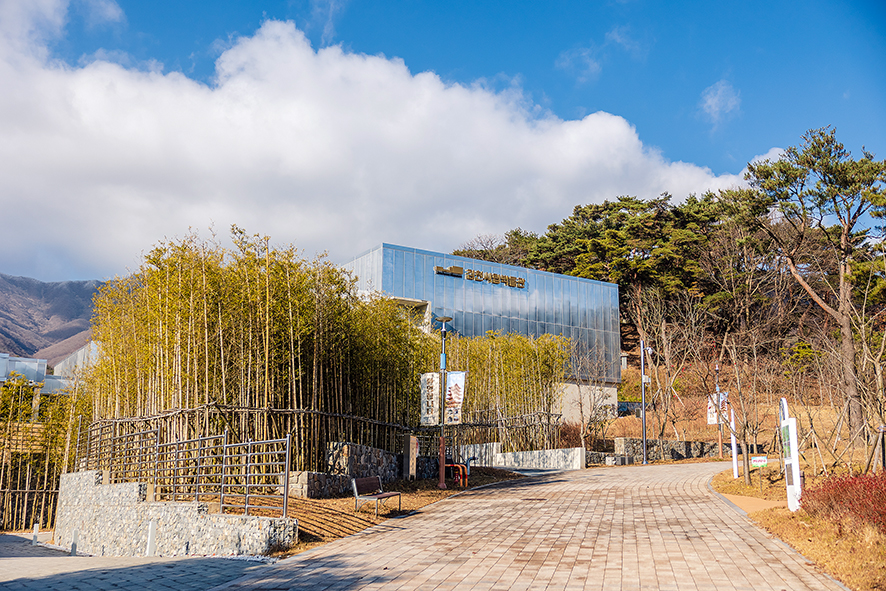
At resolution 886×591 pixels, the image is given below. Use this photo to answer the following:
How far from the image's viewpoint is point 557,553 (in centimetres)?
707

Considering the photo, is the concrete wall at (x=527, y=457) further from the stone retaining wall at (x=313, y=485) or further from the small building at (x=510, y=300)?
the stone retaining wall at (x=313, y=485)

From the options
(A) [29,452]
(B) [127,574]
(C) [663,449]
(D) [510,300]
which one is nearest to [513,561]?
(B) [127,574]

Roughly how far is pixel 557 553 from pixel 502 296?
26.4 m

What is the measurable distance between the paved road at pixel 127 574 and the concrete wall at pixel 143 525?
18.3 inches

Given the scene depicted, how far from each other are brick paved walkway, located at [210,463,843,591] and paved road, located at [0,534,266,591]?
417 mm

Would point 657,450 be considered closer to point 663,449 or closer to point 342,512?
point 663,449

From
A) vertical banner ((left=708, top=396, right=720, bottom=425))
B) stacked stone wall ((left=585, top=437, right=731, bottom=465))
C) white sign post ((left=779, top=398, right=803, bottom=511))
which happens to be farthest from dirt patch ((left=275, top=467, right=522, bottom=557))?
stacked stone wall ((left=585, top=437, right=731, bottom=465))

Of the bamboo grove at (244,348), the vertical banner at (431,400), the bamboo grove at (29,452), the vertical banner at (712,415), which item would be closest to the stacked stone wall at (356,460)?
the bamboo grove at (244,348)

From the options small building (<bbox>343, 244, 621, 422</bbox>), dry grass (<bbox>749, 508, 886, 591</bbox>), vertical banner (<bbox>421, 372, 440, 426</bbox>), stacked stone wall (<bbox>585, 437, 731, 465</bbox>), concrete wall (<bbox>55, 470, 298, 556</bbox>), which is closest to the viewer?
dry grass (<bbox>749, 508, 886, 591</bbox>)

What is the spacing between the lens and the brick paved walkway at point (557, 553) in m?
5.81

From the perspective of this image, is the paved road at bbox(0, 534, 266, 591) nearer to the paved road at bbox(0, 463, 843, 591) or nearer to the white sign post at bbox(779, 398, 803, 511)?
the paved road at bbox(0, 463, 843, 591)

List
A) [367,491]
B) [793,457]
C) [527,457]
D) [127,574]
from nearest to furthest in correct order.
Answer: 1. [127,574]
2. [793,457]
3. [367,491]
4. [527,457]

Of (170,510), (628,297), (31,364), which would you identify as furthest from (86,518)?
(628,297)

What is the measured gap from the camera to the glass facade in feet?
98.2
